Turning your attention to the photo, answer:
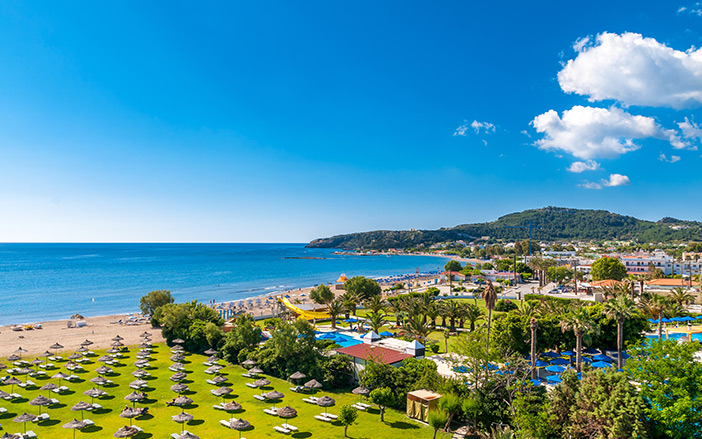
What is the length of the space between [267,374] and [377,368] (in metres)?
10.9

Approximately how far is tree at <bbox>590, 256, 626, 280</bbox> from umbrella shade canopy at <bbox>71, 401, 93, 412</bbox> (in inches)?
3551

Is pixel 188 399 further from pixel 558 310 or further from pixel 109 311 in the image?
pixel 109 311

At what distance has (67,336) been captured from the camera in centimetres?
5116

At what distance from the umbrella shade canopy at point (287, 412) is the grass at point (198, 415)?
34 cm

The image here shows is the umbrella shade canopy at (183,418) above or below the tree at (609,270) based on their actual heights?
below

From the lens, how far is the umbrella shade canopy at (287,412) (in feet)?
78.6

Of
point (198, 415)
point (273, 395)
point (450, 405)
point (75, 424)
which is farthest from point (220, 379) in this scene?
point (450, 405)

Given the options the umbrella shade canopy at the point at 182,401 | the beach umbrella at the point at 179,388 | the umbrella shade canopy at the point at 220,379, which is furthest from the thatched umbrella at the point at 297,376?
the beach umbrella at the point at 179,388

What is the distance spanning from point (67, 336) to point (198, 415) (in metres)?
36.8

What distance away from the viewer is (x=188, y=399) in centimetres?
2684

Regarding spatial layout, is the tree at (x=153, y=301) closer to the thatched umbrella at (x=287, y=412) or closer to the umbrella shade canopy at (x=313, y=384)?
the umbrella shade canopy at (x=313, y=384)

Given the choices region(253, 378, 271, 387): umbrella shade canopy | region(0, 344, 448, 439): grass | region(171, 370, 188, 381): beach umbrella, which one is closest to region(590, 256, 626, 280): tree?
region(0, 344, 448, 439): grass

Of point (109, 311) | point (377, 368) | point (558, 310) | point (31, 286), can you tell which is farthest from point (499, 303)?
point (31, 286)

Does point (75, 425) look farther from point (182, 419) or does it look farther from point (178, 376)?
point (178, 376)
